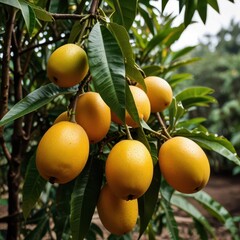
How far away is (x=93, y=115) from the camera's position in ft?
1.78

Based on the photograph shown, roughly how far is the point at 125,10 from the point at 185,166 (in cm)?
31

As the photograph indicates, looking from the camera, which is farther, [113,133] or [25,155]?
[25,155]

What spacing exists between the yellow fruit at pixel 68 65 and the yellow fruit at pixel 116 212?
205 mm

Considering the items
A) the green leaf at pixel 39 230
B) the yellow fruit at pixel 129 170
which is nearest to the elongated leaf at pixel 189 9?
the yellow fruit at pixel 129 170

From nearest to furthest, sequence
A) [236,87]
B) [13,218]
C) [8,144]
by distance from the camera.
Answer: [13,218]
[8,144]
[236,87]

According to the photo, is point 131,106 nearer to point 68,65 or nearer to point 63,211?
point 68,65

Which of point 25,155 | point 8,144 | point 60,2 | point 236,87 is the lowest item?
point 236,87

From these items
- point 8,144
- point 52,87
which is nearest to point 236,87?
point 8,144

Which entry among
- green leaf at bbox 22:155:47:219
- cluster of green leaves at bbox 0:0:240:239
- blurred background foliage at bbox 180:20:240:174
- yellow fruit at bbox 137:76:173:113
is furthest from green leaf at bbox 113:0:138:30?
blurred background foliage at bbox 180:20:240:174

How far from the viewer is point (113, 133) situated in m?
0.70

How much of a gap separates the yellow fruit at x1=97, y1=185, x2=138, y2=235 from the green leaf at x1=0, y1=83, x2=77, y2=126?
7.5 inches

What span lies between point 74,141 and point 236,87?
8.41 metres

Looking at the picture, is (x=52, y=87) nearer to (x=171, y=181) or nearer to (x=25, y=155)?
(x=171, y=181)

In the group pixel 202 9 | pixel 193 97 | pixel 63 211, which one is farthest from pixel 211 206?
pixel 202 9
